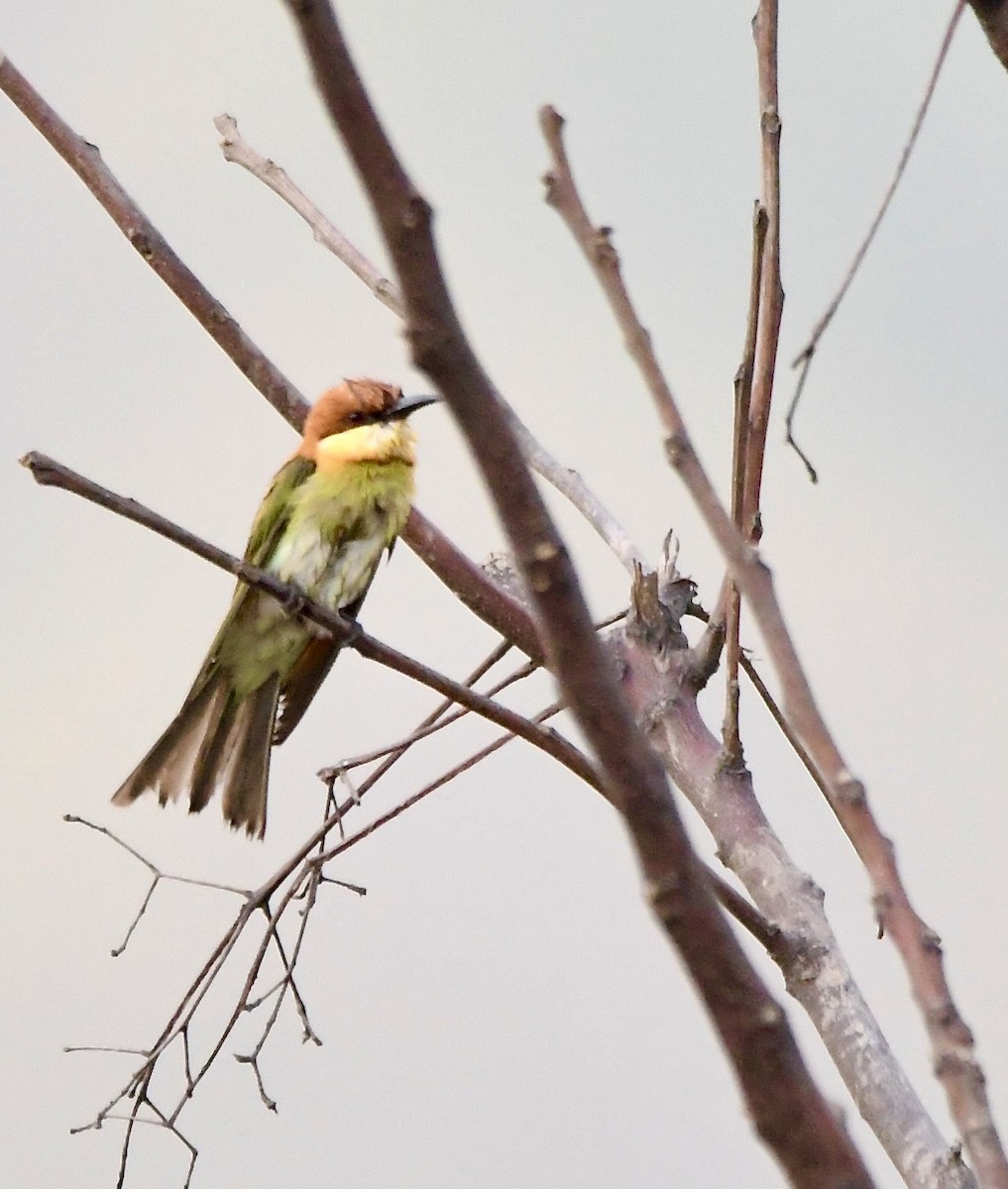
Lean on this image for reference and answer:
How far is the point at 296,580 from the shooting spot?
160 centimetres

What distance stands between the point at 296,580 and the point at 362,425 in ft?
0.60

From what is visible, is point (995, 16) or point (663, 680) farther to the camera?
point (663, 680)

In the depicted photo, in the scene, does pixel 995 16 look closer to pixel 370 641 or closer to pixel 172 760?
pixel 370 641

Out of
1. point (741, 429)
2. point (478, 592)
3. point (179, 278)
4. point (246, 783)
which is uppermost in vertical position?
point (179, 278)

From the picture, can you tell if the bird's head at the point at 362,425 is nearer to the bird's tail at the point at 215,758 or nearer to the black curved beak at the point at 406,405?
the black curved beak at the point at 406,405

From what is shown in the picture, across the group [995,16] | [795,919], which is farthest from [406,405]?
[995,16]

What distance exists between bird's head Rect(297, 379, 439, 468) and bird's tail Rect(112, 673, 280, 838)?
27 centimetres

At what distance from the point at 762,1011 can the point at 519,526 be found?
14 centimetres

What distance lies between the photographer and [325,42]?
1.16 ft

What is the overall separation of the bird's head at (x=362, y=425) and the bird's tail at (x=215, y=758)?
265 mm

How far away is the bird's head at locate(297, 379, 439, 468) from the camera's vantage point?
1.60 m

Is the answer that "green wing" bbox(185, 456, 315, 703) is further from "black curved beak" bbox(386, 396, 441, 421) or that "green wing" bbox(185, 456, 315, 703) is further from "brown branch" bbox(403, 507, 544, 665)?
"brown branch" bbox(403, 507, 544, 665)

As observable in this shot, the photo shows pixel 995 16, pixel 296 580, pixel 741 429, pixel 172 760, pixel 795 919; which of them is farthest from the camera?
pixel 296 580

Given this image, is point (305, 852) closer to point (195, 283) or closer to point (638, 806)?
point (195, 283)
